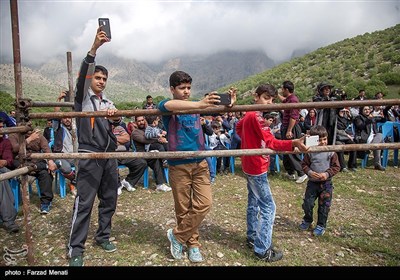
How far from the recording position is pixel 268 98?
10.4 ft

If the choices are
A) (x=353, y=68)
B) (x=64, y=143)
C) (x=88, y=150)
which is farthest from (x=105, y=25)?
(x=353, y=68)

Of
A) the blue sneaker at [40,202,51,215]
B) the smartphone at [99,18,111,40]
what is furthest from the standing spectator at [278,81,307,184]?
the blue sneaker at [40,202,51,215]

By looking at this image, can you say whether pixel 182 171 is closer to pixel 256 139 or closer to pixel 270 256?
pixel 256 139

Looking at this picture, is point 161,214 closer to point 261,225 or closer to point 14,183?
point 261,225

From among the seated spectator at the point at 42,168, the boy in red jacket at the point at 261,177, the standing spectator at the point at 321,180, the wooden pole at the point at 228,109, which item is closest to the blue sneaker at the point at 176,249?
the boy in red jacket at the point at 261,177

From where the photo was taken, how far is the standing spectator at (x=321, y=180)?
12.4 feet

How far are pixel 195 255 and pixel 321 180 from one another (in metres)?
1.94

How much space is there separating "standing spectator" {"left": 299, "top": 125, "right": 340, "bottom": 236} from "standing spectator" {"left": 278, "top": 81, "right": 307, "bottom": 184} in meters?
1.68

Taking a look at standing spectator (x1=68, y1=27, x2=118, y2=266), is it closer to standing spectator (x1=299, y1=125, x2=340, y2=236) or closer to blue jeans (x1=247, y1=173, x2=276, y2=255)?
blue jeans (x1=247, y1=173, x2=276, y2=255)

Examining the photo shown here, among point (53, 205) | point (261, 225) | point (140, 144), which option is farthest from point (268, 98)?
point (53, 205)

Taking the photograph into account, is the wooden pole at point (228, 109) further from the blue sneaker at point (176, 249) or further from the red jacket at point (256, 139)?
the blue sneaker at point (176, 249)

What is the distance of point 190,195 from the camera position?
3180 millimetres

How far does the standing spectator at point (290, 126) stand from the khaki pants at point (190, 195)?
3063mm
